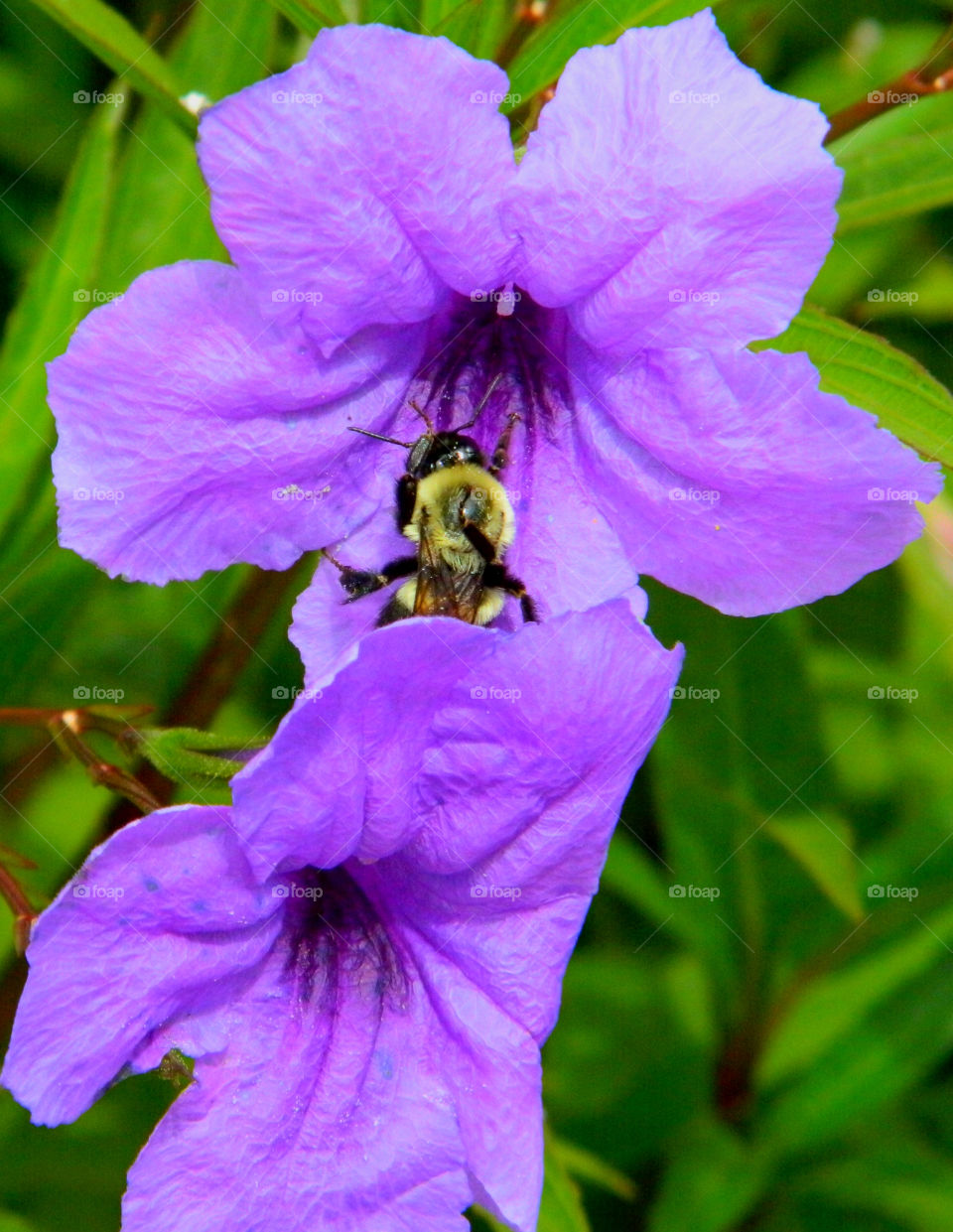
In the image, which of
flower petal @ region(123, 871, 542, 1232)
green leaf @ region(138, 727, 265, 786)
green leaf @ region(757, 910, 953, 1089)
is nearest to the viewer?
flower petal @ region(123, 871, 542, 1232)

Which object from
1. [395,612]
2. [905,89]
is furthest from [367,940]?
[905,89]

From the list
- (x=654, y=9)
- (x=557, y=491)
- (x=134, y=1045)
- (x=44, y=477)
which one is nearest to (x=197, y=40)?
(x=44, y=477)

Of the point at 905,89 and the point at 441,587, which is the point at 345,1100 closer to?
the point at 441,587

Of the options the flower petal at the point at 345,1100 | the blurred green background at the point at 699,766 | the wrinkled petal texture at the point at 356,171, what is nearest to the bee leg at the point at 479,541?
the wrinkled petal texture at the point at 356,171

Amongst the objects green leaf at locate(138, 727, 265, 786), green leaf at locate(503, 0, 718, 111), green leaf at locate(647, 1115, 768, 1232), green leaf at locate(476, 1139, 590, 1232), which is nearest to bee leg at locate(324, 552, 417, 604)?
green leaf at locate(138, 727, 265, 786)

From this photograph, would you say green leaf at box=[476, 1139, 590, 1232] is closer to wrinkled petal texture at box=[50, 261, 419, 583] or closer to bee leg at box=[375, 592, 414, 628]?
bee leg at box=[375, 592, 414, 628]

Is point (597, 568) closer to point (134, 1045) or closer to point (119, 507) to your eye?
point (119, 507)
